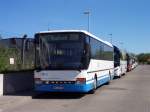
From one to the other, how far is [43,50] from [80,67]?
1.97m

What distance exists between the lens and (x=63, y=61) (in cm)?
1967

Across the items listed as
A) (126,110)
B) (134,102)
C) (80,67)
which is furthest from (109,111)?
(80,67)

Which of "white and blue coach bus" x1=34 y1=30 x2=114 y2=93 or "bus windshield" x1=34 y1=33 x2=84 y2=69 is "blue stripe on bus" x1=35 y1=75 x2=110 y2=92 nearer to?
"white and blue coach bus" x1=34 y1=30 x2=114 y2=93

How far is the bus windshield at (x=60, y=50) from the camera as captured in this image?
1964 centimetres

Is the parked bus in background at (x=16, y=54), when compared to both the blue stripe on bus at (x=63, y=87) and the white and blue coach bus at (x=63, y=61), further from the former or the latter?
the blue stripe on bus at (x=63, y=87)

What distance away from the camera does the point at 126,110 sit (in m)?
14.5

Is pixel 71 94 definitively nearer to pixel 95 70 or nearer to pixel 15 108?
pixel 95 70

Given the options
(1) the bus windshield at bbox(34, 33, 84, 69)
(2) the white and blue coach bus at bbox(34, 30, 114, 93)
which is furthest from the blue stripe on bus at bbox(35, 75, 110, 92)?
(1) the bus windshield at bbox(34, 33, 84, 69)

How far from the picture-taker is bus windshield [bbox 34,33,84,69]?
19.6m

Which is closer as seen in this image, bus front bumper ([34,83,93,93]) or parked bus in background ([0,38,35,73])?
bus front bumper ([34,83,93,93])

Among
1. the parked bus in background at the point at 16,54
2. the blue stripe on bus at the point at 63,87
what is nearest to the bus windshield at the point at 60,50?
the blue stripe on bus at the point at 63,87

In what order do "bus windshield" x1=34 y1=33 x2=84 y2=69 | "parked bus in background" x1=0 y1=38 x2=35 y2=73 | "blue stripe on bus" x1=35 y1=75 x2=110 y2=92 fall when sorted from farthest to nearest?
"parked bus in background" x1=0 y1=38 x2=35 y2=73
"bus windshield" x1=34 y1=33 x2=84 y2=69
"blue stripe on bus" x1=35 y1=75 x2=110 y2=92

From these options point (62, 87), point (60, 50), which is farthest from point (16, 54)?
point (62, 87)

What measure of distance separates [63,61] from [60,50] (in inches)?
24.1
